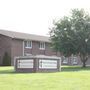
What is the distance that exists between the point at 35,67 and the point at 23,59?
171 centimetres

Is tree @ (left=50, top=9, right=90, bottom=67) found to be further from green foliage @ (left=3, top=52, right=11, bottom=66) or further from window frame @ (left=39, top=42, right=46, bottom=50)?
window frame @ (left=39, top=42, right=46, bottom=50)

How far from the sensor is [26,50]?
64.8 meters

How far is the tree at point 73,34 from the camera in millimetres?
49156

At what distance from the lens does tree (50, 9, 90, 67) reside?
49156 millimetres

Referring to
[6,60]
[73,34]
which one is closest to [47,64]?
[73,34]

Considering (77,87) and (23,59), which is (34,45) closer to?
(23,59)

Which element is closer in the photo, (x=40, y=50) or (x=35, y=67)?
(x=35, y=67)

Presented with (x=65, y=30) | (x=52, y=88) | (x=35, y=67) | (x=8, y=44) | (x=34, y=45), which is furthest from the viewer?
(x=34, y=45)

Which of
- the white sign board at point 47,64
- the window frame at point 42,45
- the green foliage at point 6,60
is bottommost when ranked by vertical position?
the white sign board at point 47,64

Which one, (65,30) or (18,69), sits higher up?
(65,30)

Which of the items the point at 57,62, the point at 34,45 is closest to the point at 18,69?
the point at 57,62

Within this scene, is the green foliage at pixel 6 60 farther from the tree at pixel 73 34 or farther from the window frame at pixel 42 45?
the tree at pixel 73 34

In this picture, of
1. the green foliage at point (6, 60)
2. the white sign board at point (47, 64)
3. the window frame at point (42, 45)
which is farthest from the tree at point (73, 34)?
the window frame at point (42, 45)

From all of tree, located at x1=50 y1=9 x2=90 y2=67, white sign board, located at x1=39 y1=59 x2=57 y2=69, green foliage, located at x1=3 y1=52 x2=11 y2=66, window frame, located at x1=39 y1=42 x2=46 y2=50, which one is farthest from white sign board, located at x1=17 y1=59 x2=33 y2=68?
window frame, located at x1=39 y1=42 x2=46 y2=50
